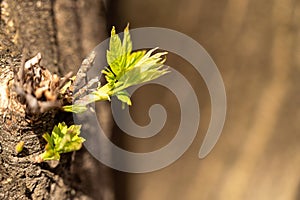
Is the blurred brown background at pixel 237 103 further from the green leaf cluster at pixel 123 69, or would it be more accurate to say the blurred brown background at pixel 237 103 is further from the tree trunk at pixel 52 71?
the green leaf cluster at pixel 123 69

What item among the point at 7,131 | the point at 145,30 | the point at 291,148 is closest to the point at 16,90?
the point at 7,131

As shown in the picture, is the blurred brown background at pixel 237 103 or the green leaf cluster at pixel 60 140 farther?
the blurred brown background at pixel 237 103

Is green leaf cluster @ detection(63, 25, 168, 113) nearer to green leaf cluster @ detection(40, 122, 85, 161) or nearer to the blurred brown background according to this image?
green leaf cluster @ detection(40, 122, 85, 161)

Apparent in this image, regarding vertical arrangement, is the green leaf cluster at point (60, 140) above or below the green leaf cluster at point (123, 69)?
below

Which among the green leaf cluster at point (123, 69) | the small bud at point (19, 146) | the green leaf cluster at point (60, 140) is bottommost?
the small bud at point (19, 146)

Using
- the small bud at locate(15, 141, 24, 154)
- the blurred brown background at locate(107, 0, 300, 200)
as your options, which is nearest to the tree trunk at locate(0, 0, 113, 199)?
the small bud at locate(15, 141, 24, 154)

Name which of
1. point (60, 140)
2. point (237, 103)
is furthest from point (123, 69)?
point (237, 103)

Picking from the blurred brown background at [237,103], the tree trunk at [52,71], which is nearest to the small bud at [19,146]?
the tree trunk at [52,71]

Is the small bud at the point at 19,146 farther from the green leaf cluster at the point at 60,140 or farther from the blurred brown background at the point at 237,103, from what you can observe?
the blurred brown background at the point at 237,103
